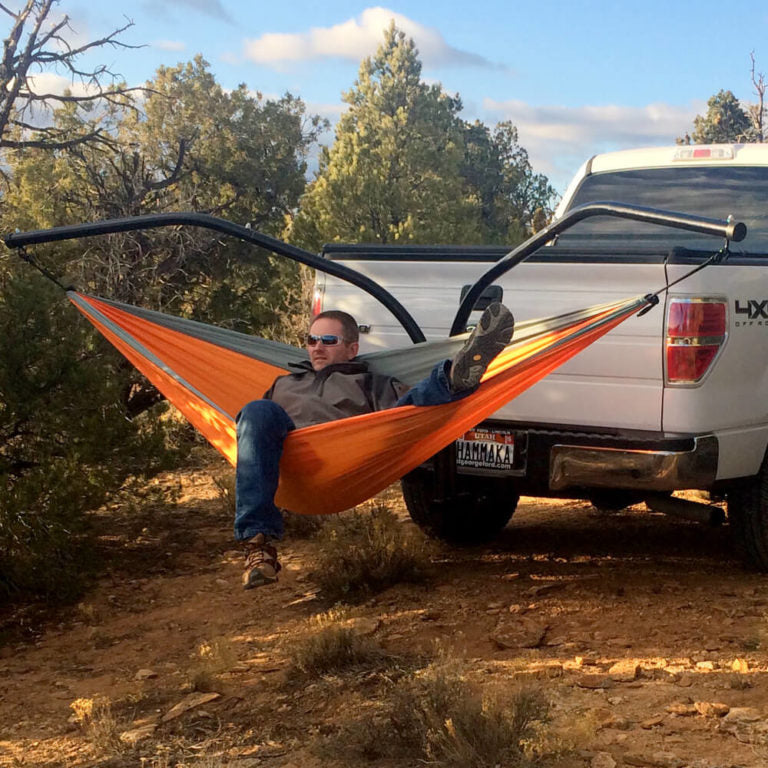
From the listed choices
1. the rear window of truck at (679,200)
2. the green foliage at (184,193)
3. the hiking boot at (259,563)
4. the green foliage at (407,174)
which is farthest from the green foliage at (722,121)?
the hiking boot at (259,563)

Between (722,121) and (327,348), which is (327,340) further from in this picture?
(722,121)

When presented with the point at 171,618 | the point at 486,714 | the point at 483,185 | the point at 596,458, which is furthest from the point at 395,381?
the point at 483,185

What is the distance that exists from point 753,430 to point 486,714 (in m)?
2.05

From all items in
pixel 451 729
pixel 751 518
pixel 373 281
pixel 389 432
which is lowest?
pixel 451 729

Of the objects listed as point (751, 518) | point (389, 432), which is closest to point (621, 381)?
point (751, 518)

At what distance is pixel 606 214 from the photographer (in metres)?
3.70

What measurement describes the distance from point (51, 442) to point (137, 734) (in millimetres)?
2772

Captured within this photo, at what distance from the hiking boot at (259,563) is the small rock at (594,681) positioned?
1.22 m

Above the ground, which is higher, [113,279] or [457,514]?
[113,279]

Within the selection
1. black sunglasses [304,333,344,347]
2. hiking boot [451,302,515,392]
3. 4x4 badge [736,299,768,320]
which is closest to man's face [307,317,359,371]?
black sunglasses [304,333,344,347]

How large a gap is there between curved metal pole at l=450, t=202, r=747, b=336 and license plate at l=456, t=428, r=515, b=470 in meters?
0.54

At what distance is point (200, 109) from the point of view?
19906mm

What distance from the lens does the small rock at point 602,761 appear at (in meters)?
2.99

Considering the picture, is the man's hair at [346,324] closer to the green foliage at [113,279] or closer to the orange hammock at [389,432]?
the orange hammock at [389,432]
